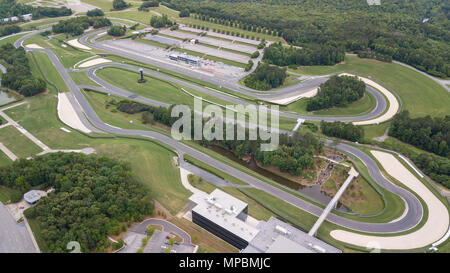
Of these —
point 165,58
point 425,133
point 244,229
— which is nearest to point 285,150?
point 244,229

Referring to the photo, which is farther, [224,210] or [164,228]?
[224,210]

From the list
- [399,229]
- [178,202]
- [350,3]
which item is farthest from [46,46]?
[350,3]

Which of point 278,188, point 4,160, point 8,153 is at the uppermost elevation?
point 8,153

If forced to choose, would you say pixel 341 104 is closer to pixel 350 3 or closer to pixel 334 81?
pixel 334 81

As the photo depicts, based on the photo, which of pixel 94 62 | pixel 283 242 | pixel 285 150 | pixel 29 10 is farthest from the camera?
pixel 29 10

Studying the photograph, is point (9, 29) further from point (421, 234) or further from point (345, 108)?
point (421, 234)

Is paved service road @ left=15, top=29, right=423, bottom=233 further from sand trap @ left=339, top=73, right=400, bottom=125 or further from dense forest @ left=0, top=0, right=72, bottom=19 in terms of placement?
dense forest @ left=0, top=0, right=72, bottom=19

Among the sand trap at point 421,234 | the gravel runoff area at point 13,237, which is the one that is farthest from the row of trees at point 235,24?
the gravel runoff area at point 13,237
